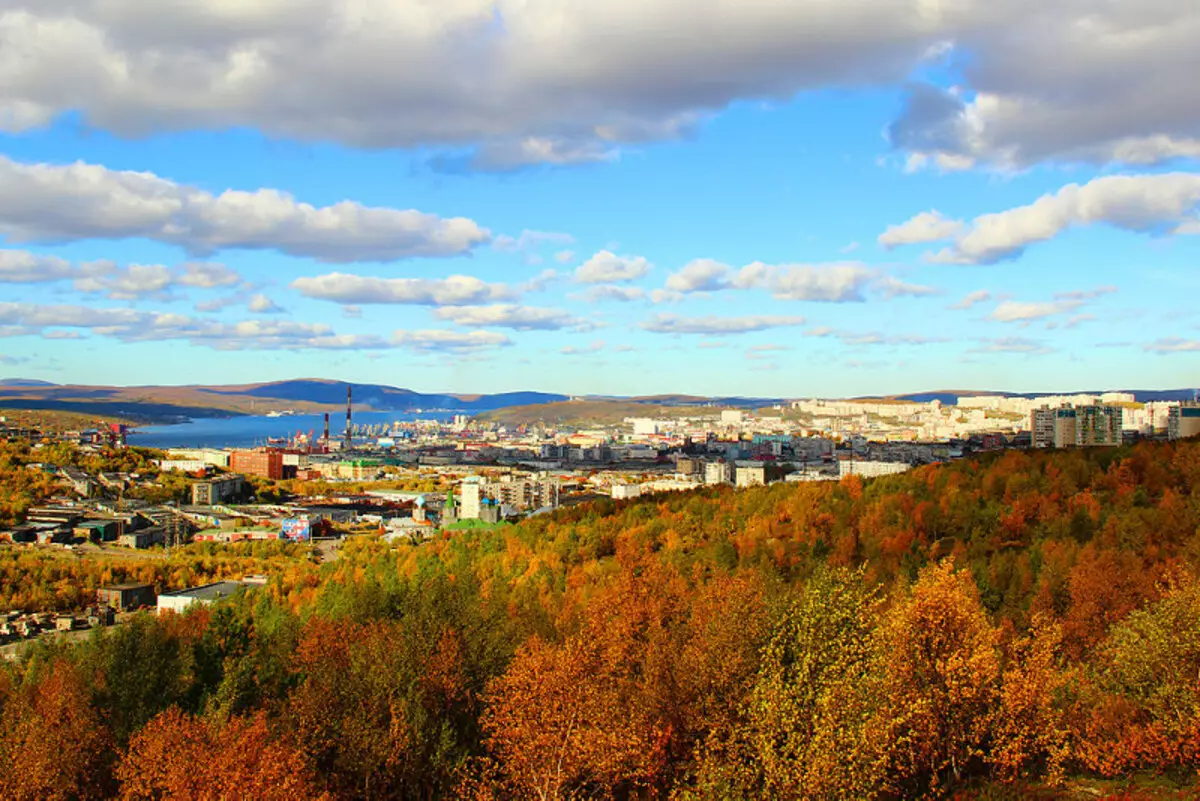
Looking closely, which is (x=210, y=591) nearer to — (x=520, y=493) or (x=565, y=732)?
(x=565, y=732)

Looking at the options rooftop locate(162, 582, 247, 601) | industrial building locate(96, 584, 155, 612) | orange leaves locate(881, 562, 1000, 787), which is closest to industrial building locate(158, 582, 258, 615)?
rooftop locate(162, 582, 247, 601)

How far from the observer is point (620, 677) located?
1415cm

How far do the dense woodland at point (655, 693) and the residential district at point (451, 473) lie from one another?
12.6 metres

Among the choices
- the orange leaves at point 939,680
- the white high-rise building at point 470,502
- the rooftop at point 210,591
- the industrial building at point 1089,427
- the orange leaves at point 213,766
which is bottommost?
the rooftop at point 210,591

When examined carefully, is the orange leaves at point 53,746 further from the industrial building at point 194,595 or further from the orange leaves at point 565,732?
the industrial building at point 194,595

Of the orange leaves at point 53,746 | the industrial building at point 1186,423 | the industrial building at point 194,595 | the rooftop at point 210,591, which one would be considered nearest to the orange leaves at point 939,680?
the orange leaves at point 53,746

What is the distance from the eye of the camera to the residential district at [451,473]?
153 feet

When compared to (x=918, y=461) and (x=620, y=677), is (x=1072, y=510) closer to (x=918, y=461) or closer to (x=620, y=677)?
(x=620, y=677)

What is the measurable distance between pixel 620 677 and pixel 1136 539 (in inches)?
664

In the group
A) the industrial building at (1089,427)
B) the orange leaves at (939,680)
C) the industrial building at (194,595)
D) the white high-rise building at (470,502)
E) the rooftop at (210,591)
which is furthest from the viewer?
the industrial building at (1089,427)

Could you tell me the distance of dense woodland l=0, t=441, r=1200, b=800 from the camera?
10.2 meters

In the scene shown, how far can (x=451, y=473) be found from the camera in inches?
3561

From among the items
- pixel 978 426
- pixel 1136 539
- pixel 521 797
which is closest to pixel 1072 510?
pixel 1136 539

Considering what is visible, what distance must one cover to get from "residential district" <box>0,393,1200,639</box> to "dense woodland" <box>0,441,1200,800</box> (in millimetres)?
12613
